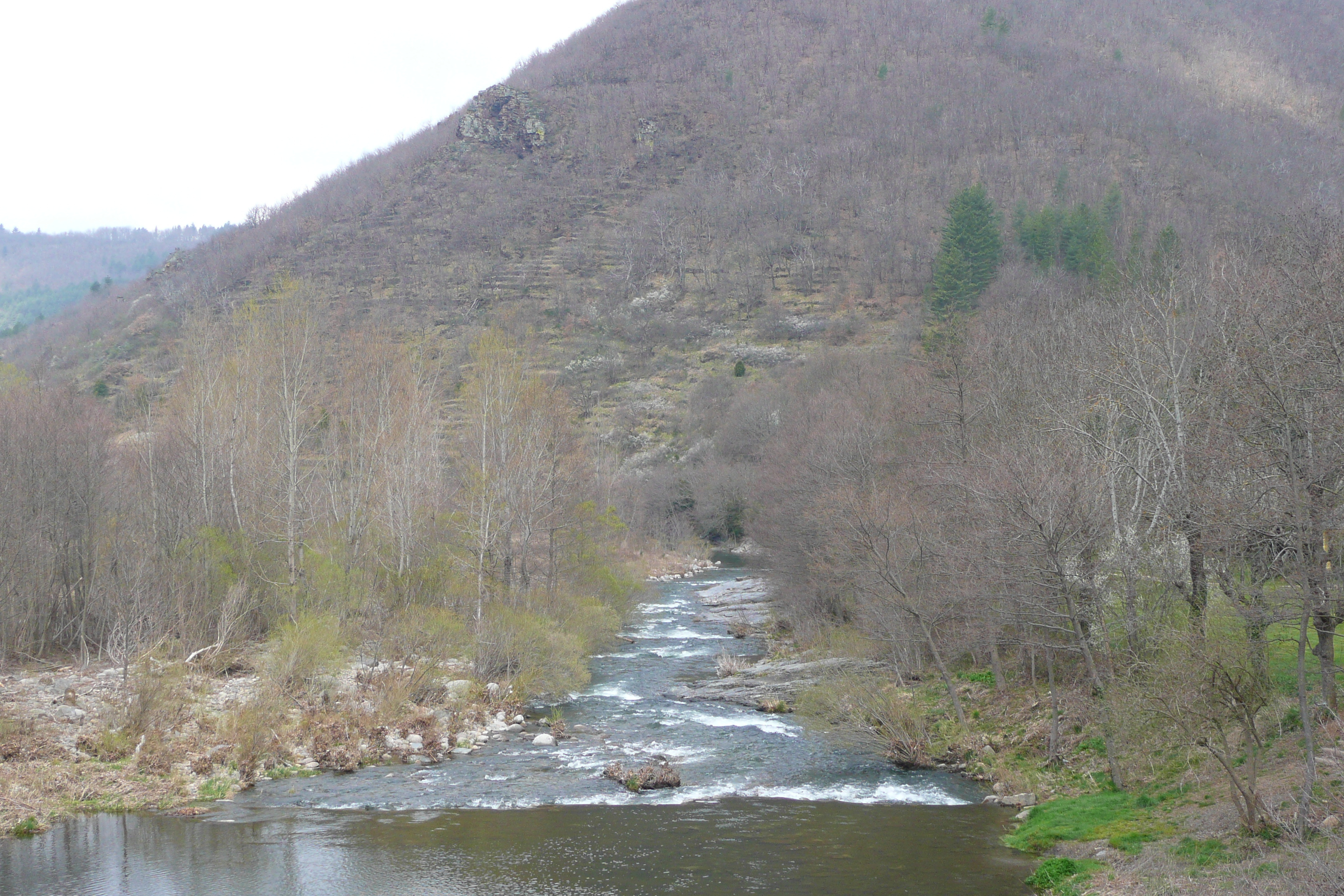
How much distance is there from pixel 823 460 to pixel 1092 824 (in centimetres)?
1863

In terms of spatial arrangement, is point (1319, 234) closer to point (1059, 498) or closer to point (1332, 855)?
point (1059, 498)

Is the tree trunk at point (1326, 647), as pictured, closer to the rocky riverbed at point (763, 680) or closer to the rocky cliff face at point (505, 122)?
the rocky riverbed at point (763, 680)

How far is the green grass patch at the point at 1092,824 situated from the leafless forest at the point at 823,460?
53.0 inches

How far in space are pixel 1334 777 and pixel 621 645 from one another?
2855cm

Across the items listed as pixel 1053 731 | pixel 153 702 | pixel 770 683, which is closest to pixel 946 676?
pixel 1053 731

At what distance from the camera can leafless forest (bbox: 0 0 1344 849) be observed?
1470 centimetres

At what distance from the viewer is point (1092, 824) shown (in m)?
16.3

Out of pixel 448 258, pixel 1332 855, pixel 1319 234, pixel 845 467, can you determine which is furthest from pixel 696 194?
pixel 1332 855

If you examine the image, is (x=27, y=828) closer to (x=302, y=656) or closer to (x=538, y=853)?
(x=302, y=656)

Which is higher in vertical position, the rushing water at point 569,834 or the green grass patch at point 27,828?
the green grass patch at point 27,828

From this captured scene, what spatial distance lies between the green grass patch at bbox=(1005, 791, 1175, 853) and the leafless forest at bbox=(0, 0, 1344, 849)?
1346mm

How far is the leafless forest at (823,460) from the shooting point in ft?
48.2

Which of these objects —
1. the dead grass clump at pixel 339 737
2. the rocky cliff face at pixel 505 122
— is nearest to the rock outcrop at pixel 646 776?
the dead grass clump at pixel 339 737

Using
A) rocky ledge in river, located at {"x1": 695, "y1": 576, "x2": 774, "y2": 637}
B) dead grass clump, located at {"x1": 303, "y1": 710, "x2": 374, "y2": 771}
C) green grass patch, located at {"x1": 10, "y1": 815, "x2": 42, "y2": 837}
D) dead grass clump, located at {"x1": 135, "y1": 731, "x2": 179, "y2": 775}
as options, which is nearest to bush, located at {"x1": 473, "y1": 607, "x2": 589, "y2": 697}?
dead grass clump, located at {"x1": 303, "y1": 710, "x2": 374, "y2": 771}
